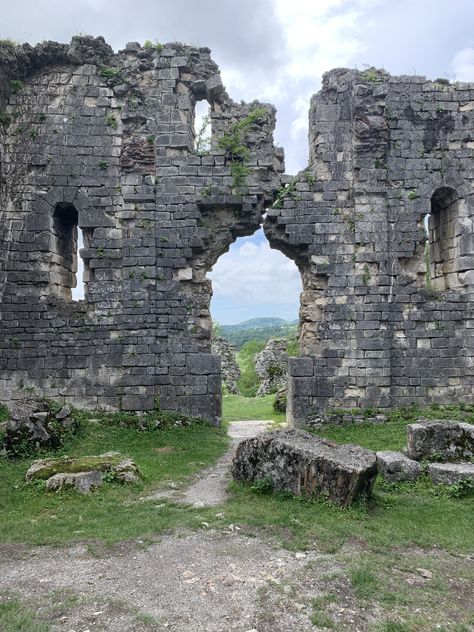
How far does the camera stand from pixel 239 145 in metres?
11.2

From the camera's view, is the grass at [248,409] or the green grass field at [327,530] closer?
the green grass field at [327,530]

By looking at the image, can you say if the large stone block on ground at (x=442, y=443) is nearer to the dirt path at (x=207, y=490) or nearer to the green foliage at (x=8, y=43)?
the dirt path at (x=207, y=490)

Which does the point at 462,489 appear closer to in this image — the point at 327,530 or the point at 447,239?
the point at 327,530

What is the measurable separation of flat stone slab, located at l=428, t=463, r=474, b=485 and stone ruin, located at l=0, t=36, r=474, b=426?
411cm

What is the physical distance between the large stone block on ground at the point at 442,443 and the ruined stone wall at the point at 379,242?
11.8 ft

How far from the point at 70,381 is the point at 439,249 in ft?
31.5

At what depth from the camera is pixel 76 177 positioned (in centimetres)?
1120

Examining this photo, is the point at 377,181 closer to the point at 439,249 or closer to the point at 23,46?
the point at 439,249

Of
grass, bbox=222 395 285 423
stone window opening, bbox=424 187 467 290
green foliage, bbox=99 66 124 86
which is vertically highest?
green foliage, bbox=99 66 124 86

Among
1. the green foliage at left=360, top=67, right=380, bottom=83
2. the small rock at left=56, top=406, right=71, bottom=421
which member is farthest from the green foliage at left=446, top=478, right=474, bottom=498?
the green foliage at left=360, top=67, right=380, bottom=83

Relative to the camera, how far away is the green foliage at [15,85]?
11289mm

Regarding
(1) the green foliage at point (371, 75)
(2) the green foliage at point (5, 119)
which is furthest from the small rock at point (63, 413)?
(1) the green foliage at point (371, 75)

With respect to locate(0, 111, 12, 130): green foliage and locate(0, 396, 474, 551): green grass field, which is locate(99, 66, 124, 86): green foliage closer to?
locate(0, 111, 12, 130): green foliage

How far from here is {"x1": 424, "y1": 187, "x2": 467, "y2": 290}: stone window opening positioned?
11.5 m
